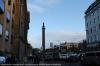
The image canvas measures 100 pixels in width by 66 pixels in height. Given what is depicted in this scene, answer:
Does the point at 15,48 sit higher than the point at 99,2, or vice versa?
the point at 99,2

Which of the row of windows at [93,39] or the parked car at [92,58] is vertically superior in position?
the row of windows at [93,39]

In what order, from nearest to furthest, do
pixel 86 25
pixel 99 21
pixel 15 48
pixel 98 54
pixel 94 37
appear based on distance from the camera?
1. pixel 98 54
2. pixel 15 48
3. pixel 99 21
4. pixel 94 37
5. pixel 86 25

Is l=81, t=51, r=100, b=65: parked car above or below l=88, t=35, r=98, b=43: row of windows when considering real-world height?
below

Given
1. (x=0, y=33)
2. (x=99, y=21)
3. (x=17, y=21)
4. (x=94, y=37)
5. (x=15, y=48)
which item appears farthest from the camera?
(x=94, y=37)

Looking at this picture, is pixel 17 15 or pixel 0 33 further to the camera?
pixel 17 15

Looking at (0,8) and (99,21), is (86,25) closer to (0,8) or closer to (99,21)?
(99,21)

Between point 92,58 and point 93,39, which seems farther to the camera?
point 93,39

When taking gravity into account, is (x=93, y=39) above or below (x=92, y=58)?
above

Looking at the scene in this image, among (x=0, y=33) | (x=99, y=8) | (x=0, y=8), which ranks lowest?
(x=0, y=33)

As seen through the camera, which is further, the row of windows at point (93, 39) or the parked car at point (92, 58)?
the row of windows at point (93, 39)

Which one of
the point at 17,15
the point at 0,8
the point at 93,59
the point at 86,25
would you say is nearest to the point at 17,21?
the point at 17,15

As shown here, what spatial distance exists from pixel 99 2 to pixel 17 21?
35.8 metres

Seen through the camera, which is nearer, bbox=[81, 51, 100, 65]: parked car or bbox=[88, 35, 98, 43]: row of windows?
bbox=[81, 51, 100, 65]: parked car

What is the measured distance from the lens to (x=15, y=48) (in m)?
72.4
